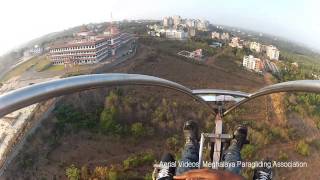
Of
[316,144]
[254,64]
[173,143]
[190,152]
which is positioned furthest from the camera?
[254,64]

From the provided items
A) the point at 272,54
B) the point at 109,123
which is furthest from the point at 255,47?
the point at 109,123

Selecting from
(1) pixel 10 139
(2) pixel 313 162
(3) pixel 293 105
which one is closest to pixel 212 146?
(1) pixel 10 139

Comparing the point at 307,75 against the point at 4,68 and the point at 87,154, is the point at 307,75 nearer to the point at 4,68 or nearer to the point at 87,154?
the point at 87,154

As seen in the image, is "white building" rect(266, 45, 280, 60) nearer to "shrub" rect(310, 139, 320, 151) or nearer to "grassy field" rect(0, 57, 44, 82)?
"shrub" rect(310, 139, 320, 151)

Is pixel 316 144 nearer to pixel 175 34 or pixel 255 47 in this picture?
pixel 175 34

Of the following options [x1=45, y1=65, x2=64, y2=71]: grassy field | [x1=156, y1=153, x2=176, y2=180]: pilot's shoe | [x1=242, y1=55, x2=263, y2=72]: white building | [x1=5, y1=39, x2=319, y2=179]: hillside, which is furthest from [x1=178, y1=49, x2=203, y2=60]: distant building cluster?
[x1=156, y1=153, x2=176, y2=180]: pilot's shoe
